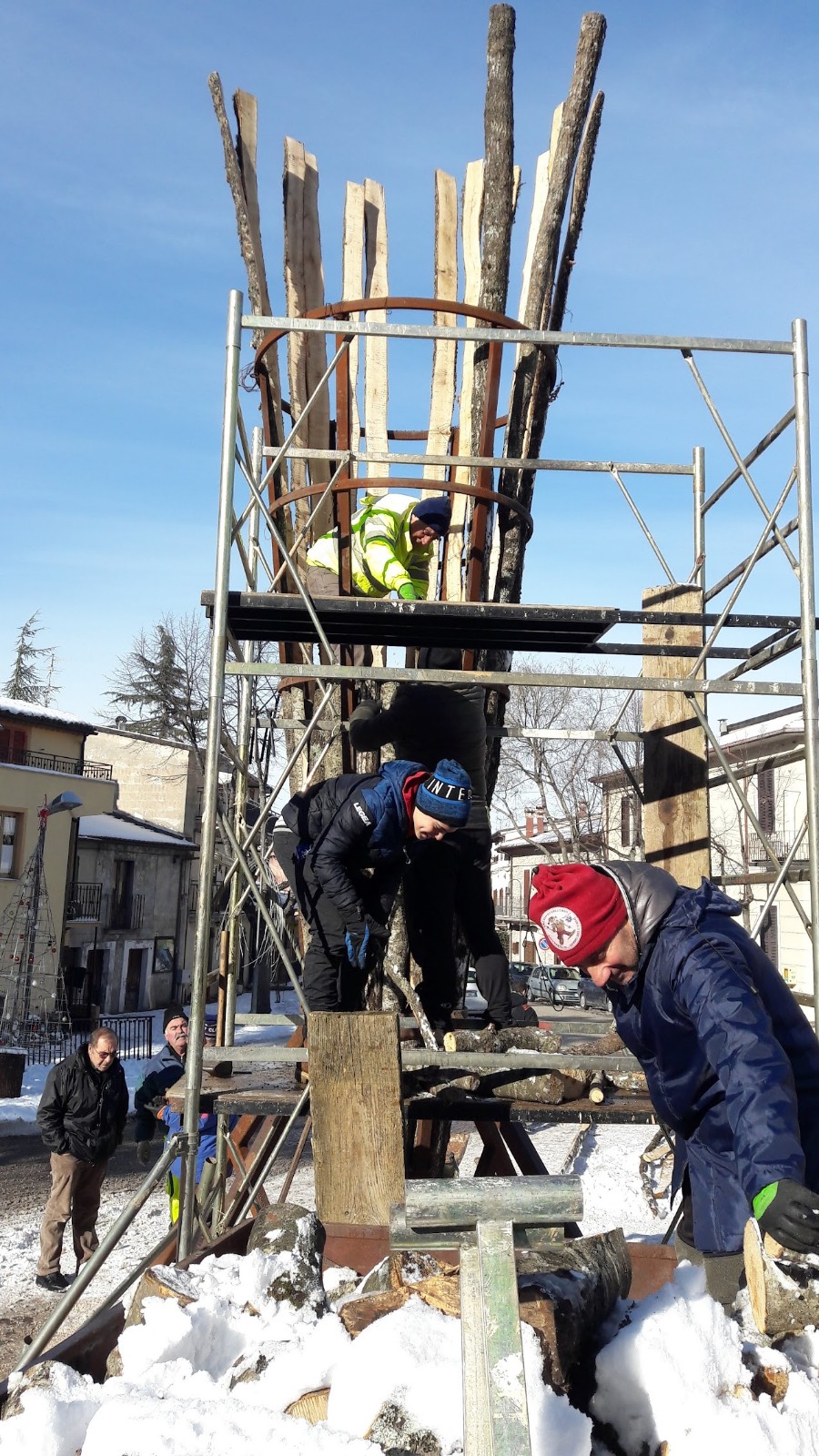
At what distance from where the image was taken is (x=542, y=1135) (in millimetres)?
15461

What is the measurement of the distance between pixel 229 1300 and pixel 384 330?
4.01m

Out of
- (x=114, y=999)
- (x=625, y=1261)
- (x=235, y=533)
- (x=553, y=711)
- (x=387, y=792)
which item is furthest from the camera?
(x=553, y=711)

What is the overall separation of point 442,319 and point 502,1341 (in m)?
6.49

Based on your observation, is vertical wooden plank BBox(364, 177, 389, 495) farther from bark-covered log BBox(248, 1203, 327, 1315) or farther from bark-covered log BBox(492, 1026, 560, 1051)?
bark-covered log BBox(248, 1203, 327, 1315)

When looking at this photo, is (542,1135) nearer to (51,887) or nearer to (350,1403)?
(350,1403)

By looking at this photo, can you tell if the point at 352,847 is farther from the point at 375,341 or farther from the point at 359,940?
the point at 375,341

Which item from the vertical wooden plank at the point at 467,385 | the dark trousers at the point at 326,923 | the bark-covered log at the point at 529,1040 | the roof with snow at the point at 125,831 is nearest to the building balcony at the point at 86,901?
the roof with snow at the point at 125,831

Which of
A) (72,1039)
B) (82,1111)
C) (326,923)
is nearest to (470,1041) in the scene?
(326,923)

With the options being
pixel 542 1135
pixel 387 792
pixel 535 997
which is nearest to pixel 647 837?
pixel 387 792

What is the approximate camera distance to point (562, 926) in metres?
2.91

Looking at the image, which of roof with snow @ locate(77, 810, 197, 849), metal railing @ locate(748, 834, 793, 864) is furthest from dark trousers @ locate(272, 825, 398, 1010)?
roof with snow @ locate(77, 810, 197, 849)

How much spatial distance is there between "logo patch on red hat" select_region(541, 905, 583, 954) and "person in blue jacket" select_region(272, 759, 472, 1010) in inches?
64.3

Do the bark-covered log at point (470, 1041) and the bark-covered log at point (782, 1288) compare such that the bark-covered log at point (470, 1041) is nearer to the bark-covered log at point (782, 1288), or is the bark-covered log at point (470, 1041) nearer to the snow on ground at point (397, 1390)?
the snow on ground at point (397, 1390)

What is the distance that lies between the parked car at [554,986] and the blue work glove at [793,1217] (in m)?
33.5
